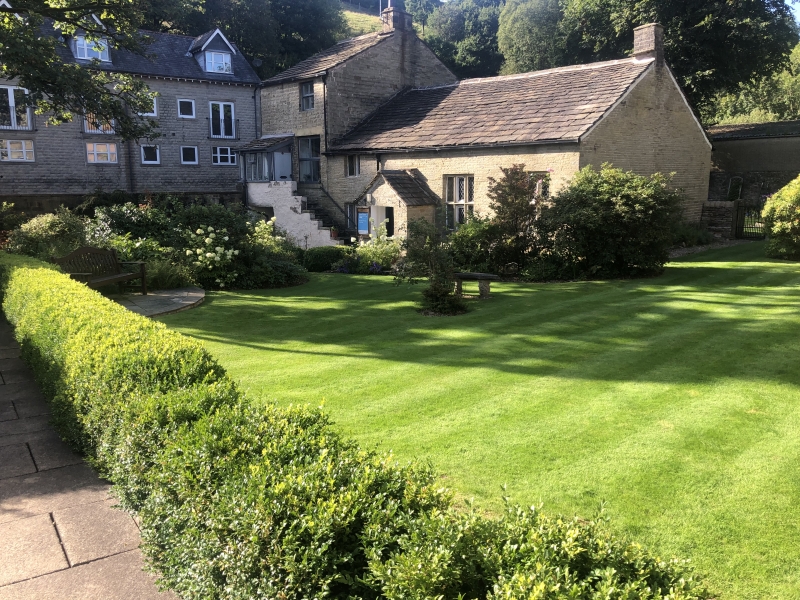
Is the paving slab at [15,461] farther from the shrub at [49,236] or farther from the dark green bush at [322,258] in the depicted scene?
the dark green bush at [322,258]

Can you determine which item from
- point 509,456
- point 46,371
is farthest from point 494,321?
point 46,371

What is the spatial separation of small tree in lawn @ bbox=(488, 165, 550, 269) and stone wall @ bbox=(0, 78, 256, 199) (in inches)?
988

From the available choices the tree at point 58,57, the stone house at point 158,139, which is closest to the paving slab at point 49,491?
the tree at point 58,57

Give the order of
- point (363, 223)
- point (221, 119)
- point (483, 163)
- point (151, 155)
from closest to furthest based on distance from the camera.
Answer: point (483, 163) < point (363, 223) < point (151, 155) < point (221, 119)

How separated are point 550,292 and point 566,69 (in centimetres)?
1467

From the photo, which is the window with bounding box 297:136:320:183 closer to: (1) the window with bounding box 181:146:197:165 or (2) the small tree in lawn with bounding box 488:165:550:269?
(1) the window with bounding box 181:146:197:165

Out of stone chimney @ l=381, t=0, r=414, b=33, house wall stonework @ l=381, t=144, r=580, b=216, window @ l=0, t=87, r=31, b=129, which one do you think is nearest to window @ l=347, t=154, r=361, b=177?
house wall stonework @ l=381, t=144, r=580, b=216

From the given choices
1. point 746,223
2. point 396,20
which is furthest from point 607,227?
point 396,20

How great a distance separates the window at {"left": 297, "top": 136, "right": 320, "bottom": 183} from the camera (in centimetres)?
3291

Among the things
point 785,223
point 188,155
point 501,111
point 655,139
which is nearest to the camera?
point 785,223

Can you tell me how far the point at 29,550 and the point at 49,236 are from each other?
1628cm

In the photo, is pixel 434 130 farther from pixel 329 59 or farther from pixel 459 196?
pixel 329 59

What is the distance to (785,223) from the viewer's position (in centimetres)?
2056

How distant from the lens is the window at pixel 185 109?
124 ft
